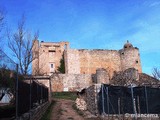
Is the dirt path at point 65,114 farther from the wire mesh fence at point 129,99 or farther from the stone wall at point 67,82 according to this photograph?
the stone wall at point 67,82

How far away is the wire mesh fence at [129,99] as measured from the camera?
603 inches

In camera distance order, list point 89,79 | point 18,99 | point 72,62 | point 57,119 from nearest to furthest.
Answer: point 18,99 < point 57,119 < point 89,79 < point 72,62

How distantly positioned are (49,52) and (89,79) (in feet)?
40.4

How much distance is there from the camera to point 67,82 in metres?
42.0

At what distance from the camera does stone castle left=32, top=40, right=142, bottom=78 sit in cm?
4991

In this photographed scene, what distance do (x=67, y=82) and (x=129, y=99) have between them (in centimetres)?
2703

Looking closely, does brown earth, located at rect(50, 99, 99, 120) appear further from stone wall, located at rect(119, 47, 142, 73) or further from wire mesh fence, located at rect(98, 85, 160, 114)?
stone wall, located at rect(119, 47, 142, 73)

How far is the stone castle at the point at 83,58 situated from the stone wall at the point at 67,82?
21.1 ft

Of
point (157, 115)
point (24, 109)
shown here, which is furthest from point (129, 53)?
point (24, 109)

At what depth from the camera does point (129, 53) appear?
174 ft

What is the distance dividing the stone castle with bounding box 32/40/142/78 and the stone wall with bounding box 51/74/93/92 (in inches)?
253

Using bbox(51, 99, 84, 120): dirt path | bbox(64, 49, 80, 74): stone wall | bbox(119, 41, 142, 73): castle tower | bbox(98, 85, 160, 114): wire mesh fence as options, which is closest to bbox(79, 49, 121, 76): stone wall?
bbox(64, 49, 80, 74): stone wall

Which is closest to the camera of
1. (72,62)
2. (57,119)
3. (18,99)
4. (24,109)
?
(18,99)

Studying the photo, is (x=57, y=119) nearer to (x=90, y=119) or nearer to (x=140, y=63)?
(x=90, y=119)
